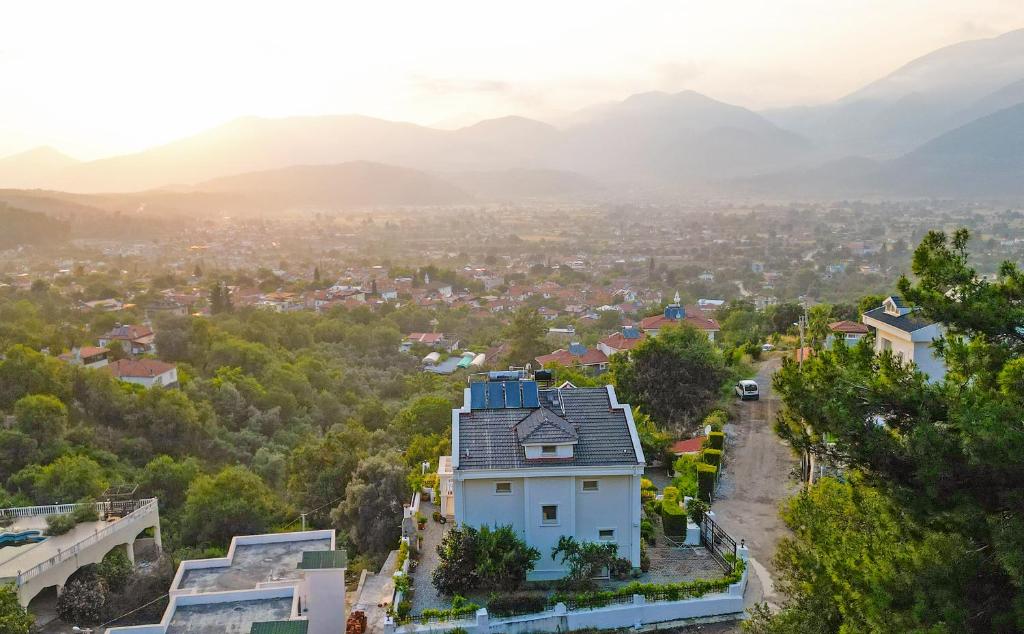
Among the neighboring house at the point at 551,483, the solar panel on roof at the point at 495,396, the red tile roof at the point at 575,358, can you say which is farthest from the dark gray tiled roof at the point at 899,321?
the red tile roof at the point at 575,358

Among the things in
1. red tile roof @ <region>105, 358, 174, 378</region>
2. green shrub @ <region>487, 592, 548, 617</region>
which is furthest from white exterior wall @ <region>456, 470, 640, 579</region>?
red tile roof @ <region>105, 358, 174, 378</region>

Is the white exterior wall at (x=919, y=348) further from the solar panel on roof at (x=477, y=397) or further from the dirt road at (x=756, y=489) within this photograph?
the solar panel on roof at (x=477, y=397)

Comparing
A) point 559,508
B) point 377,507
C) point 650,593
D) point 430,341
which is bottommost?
point 430,341

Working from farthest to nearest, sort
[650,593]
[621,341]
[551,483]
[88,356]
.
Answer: [621,341] → [88,356] → [551,483] → [650,593]

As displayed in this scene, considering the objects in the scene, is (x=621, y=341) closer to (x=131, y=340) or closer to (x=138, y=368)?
(x=138, y=368)

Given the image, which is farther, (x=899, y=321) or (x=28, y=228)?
(x=28, y=228)

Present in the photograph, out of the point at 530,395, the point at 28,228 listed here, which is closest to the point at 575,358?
the point at 530,395

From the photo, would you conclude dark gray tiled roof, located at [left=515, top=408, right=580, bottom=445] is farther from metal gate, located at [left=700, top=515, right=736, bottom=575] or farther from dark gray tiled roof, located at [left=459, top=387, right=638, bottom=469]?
metal gate, located at [left=700, top=515, right=736, bottom=575]
